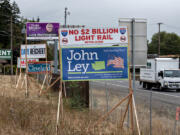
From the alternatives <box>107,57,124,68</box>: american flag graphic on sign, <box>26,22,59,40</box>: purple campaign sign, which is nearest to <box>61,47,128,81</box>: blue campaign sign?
<box>107,57,124,68</box>: american flag graphic on sign

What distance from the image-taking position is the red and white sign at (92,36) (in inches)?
318

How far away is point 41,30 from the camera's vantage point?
1941 centimetres

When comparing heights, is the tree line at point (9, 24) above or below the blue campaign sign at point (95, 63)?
above

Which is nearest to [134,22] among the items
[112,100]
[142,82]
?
[112,100]

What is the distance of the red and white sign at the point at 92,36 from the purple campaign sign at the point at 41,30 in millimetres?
11104

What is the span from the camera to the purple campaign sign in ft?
62.3

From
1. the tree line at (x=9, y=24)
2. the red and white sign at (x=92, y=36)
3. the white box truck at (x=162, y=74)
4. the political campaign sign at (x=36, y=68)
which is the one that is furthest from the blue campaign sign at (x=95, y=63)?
the tree line at (x=9, y=24)

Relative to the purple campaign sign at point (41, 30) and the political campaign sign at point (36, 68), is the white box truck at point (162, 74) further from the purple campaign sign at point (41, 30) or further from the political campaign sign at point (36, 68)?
the political campaign sign at point (36, 68)

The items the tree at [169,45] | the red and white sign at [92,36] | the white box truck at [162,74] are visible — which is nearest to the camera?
the red and white sign at [92,36]

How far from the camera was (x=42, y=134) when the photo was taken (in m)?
6.73

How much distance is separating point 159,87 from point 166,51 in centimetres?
8153

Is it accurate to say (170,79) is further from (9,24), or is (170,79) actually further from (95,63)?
(9,24)

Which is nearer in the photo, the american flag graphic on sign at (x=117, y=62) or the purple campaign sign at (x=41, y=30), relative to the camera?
the american flag graphic on sign at (x=117, y=62)

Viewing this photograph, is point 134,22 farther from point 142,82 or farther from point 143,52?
point 142,82
